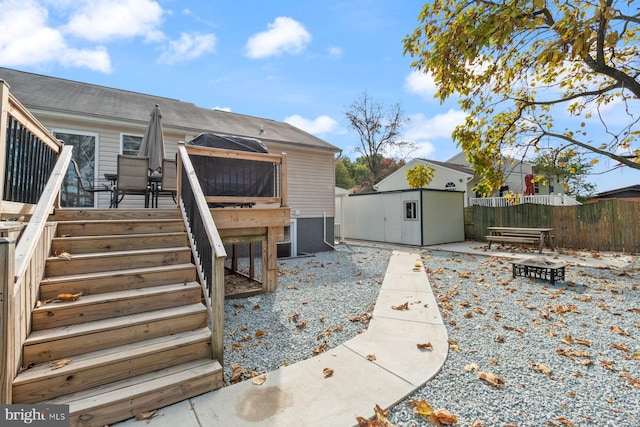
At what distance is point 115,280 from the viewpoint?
2898mm

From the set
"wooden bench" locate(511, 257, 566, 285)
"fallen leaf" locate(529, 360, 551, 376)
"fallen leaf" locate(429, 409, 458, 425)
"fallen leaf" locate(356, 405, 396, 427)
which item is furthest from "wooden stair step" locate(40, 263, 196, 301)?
"wooden bench" locate(511, 257, 566, 285)

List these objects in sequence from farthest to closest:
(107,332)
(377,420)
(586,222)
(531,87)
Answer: (586,222)
(531,87)
(107,332)
(377,420)

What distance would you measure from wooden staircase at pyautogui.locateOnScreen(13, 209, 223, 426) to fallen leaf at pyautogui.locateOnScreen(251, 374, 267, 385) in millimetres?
295

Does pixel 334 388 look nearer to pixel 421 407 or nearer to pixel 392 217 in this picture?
pixel 421 407

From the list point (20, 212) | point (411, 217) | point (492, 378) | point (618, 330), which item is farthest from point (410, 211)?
point (20, 212)

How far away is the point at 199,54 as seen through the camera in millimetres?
8484

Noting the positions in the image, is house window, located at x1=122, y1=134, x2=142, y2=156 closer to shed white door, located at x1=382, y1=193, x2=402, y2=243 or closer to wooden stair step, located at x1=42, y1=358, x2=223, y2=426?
wooden stair step, located at x1=42, y1=358, x2=223, y2=426

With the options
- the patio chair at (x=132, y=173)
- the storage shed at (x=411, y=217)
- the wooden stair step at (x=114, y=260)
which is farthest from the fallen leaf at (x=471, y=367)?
the storage shed at (x=411, y=217)

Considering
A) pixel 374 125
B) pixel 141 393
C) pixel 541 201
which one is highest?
pixel 374 125

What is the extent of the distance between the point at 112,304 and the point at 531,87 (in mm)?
8353

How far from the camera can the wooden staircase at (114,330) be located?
202cm

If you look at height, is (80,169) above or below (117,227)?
above

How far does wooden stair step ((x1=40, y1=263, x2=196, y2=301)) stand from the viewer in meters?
2.64

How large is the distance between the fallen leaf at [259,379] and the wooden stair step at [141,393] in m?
0.28
